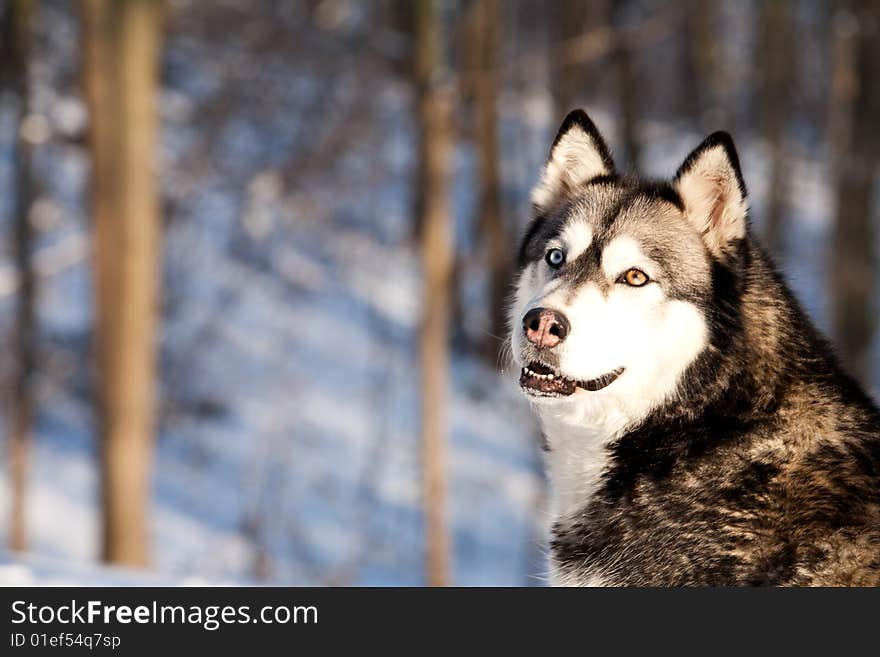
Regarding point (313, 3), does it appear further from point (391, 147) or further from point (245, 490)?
point (245, 490)

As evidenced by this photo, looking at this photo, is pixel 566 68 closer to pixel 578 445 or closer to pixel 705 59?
pixel 705 59

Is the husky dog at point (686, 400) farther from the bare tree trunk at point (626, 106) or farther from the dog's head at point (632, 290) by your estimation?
the bare tree trunk at point (626, 106)

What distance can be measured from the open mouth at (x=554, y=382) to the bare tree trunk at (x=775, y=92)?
1769 cm

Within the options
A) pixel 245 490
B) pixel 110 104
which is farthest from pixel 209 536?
pixel 110 104

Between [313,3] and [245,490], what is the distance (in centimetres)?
1029

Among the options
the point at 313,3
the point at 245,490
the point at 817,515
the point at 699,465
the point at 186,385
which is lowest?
the point at 817,515

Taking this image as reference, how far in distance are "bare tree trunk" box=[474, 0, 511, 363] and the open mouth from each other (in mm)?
14684

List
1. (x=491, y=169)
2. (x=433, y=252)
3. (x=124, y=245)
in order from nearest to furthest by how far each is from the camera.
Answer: (x=124, y=245) < (x=433, y=252) < (x=491, y=169)

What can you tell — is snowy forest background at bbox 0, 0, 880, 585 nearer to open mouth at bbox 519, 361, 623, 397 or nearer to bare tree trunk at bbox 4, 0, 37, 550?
bare tree trunk at bbox 4, 0, 37, 550

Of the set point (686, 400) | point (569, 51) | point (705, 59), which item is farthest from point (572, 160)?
point (705, 59)

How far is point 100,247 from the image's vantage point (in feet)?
35.7

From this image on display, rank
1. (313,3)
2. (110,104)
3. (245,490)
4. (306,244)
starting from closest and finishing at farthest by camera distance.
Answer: (110,104)
(245,490)
(313,3)
(306,244)

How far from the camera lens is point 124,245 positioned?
35.4 ft

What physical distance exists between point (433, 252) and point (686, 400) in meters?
10.5
